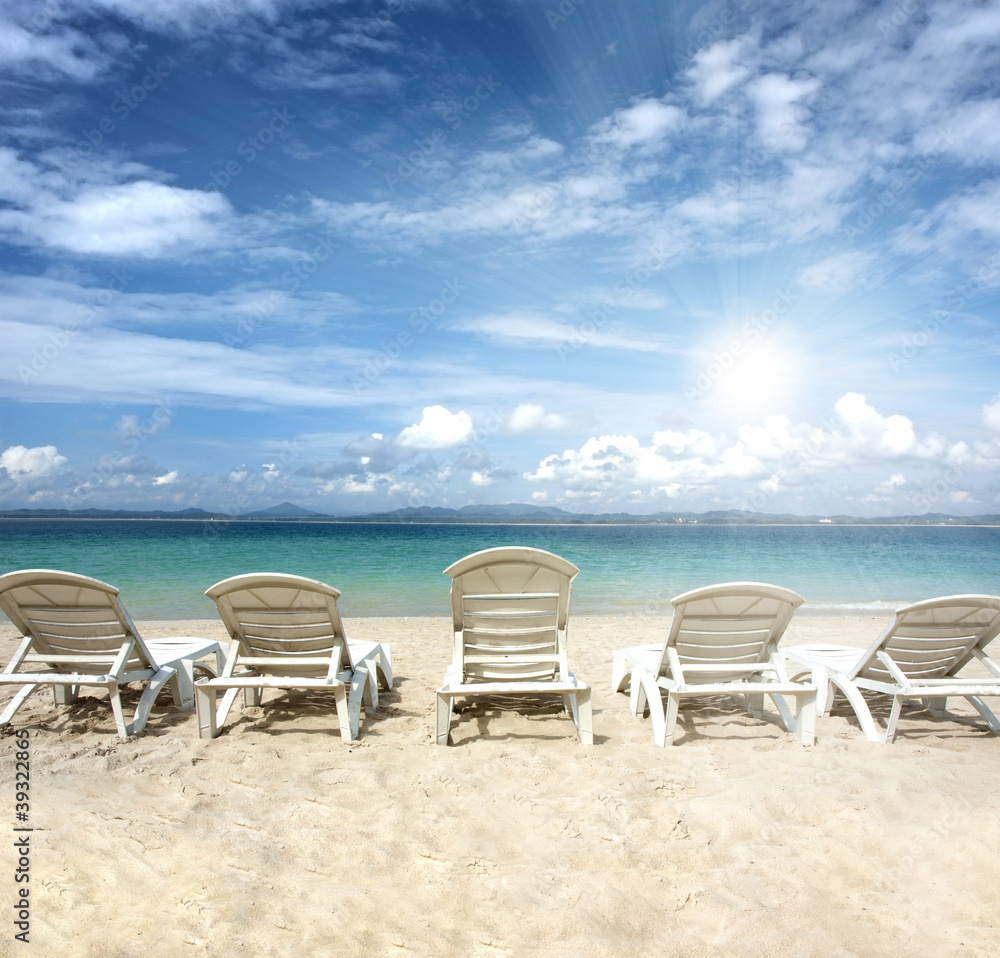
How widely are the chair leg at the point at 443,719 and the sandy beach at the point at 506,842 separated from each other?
8 cm

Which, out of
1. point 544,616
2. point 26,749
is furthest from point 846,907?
point 26,749

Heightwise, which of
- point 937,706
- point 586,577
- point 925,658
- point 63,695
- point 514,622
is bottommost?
point 586,577

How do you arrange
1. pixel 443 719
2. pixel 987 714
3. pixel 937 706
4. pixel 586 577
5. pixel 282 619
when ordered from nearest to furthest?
pixel 443 719
pixel 282 619
pixel 987 714
pixel 937 706
pixel 586 577

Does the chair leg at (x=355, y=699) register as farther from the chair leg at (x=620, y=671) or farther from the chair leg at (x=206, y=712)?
the chair leg at (x=620, y=671)

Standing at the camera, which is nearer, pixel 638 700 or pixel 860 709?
pixel 860 709

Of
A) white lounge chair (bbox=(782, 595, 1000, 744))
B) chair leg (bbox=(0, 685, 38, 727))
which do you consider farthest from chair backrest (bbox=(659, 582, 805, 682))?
chair leg (bbox=(0, 685, 38, 727))

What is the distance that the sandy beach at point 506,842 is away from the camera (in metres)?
2.67

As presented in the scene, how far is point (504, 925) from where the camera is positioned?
272cm

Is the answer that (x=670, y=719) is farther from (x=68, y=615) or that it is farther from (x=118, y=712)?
(x=68, y=615)

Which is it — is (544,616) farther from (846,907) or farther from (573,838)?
(846,907)

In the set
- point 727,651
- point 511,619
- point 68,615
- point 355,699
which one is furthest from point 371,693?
point 727,651

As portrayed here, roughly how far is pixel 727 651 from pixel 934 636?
5.14 ft

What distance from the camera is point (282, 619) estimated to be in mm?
4801

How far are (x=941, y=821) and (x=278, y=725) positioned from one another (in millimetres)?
4389
